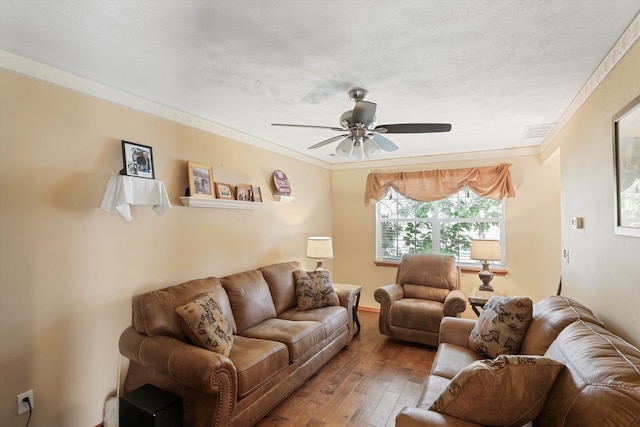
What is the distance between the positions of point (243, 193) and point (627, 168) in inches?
122

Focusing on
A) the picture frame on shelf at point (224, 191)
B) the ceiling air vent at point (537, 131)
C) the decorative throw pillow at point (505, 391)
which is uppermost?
the ceiling air vent at point (537, 131)

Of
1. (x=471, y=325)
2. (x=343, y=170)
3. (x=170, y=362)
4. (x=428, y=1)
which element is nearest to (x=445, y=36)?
(x=428, y=1)

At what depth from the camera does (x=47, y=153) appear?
1.96 meters

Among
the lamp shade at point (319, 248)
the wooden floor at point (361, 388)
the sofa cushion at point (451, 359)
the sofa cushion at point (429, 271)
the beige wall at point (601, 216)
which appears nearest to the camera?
the beige wall at point (601, 216)

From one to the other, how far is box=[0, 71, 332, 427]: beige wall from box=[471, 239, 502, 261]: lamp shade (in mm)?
3231

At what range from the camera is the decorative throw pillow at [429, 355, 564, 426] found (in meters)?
1.23

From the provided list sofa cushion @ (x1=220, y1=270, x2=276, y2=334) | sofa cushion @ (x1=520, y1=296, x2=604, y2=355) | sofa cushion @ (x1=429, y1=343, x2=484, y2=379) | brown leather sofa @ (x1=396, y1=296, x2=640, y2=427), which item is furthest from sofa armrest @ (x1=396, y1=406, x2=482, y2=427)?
sofa cushion @ (x1=220, y1=270, x2=276, y2=334)

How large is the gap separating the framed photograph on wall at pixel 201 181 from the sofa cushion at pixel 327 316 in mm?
1472

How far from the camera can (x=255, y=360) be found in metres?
2.18

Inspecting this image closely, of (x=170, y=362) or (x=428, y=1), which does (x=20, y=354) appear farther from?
(x=428, y=1)

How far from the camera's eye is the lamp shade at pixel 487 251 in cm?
371

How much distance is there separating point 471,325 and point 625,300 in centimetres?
107

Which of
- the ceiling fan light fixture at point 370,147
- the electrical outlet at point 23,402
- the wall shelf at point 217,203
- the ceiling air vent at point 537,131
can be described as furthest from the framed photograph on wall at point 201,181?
the ceiling air vent at point 537,131

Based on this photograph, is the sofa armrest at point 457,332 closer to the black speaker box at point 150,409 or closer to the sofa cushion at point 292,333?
the sofa cushion at point 292,333
